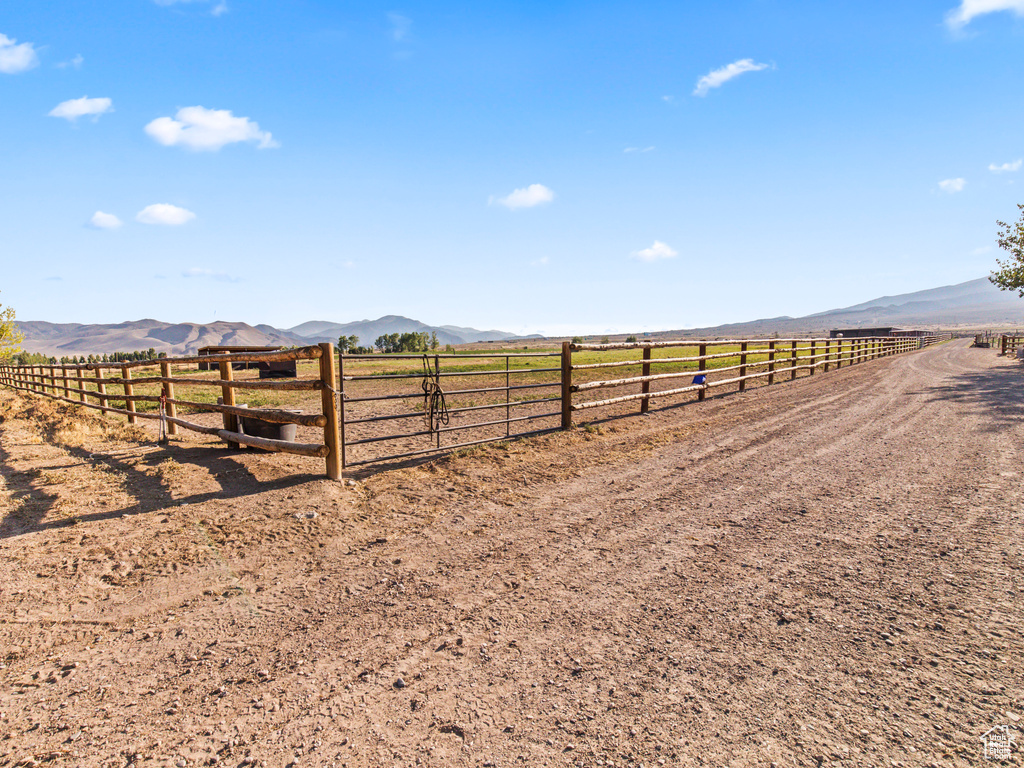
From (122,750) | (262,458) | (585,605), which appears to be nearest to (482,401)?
(262,458)

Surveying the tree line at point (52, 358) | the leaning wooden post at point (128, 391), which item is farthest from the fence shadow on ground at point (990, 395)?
the tree line at point (52, 358)

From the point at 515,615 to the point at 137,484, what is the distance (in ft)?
16.0

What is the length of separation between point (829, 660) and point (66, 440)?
10429 mm

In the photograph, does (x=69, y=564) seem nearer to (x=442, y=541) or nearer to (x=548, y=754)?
(x=442, y=541)

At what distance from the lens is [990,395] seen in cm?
1067

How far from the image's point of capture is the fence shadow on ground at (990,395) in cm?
794

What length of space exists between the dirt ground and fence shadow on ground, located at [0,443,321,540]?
5cm

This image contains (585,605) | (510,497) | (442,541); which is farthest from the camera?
(510,497)

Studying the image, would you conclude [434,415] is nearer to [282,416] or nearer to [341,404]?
[341,404]

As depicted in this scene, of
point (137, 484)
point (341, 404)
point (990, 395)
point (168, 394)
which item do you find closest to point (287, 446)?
point (341, 404)

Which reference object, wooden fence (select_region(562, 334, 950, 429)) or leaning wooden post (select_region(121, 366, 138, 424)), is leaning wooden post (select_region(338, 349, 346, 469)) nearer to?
wooden fence (select_region(562, 334, 950, 429))

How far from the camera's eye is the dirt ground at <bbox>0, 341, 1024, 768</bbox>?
200 cm

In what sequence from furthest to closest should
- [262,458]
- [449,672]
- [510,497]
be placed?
[262,458], [510,497], [449,672]

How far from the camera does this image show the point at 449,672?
2.40 m
